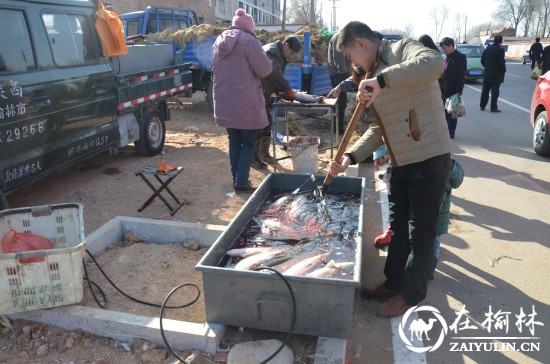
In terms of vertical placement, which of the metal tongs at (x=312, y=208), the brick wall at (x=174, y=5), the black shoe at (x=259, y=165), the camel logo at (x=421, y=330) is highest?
the brick wall at (x=174, y=5)

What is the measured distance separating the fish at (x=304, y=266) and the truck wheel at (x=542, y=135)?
19.7 feet

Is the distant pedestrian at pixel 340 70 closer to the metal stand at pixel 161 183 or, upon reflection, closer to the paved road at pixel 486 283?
the paved road at pixel 486 283

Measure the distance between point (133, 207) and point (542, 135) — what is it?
22.5 ft

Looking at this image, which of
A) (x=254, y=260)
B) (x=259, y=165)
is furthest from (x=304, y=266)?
(x=259, y=165)

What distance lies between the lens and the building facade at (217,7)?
26969 millimetres

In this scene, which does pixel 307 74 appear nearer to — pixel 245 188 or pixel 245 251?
pixel 245 188

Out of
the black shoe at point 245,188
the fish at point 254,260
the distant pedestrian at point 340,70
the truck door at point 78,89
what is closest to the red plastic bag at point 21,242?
the fish at point 254,260

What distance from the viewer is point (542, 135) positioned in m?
7.66

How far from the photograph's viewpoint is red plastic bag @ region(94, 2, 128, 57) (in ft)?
20.2

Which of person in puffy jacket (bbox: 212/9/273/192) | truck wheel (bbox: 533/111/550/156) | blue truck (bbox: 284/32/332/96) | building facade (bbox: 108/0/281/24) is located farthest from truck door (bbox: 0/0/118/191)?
building facade (bbox: 108/0/281/24)

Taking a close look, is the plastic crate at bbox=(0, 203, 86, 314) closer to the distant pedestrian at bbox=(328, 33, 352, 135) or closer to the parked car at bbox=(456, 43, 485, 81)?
the distant pedestrian at bbox=(328, 33, 352, 135)

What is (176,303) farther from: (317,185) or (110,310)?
(317,185)

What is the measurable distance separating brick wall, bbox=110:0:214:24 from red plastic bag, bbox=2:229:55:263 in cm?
2368

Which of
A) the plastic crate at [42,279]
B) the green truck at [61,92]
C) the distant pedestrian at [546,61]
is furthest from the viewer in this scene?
the distant pedestrian at [546,61]
